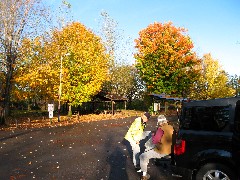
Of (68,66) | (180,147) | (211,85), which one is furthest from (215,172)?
(211,85)

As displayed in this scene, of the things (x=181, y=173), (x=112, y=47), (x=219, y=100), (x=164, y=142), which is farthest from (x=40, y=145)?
(x=112, y=47)

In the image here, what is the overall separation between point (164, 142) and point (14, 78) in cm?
2540

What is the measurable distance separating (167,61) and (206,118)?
38746 mm

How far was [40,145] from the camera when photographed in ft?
46.5

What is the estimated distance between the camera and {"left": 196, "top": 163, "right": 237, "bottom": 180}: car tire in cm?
566

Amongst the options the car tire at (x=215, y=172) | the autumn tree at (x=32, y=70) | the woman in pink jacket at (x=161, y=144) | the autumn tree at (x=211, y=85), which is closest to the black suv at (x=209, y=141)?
the car tire at (x=215, y=172)

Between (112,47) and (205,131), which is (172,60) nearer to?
(112,47)

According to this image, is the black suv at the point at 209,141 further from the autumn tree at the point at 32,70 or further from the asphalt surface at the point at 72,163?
the autumn tree at the point at 32,70

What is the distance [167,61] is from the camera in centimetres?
4416

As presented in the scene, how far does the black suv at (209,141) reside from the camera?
5699mm

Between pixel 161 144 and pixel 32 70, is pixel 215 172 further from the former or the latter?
pixel 32 70

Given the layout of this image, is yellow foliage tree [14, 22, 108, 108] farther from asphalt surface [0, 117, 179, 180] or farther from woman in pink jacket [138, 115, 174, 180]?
woman in pink jacket [138, 115, 174, 180]

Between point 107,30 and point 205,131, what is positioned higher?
point 107,30

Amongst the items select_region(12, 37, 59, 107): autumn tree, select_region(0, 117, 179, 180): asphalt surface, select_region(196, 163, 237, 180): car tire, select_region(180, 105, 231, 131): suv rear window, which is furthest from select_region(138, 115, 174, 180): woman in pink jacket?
select_region(12, 37, 59, 107): autumn tree
